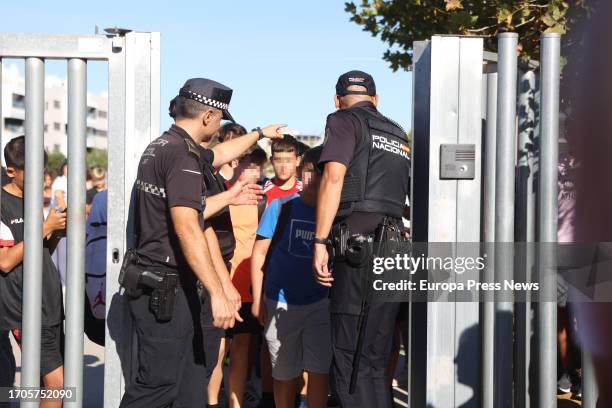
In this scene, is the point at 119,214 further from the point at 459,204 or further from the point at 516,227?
the point at 516,227

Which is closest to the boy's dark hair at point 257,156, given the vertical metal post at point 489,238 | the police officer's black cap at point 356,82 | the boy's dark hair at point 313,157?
the boy's dark hair at point 313,157

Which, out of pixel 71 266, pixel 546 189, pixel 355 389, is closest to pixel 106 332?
pixel 71 266

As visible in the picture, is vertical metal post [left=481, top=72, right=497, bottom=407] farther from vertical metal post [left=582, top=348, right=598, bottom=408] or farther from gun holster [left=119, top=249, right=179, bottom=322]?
gun holster [left=119, top=249, right=179, bottom=322]

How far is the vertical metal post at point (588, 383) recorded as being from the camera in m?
3.79

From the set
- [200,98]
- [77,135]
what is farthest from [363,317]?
[77,135]

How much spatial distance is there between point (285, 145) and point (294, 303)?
4.54 ft

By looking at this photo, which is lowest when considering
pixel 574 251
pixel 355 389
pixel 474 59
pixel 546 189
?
pixel 355 389

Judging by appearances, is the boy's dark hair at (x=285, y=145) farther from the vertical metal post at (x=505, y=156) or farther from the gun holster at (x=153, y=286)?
the vertical metal post at (x=505, y=156)

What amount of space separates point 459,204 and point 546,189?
462 millimetres

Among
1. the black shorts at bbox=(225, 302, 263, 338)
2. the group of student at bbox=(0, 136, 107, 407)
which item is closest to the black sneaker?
the black shorts at bbox=(225, 302, 263, 338)

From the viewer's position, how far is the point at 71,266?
4312mm

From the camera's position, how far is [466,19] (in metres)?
6.83

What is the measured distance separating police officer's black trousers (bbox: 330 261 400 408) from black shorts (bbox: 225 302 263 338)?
1.57 meters

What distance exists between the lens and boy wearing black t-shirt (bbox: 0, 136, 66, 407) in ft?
15.1
